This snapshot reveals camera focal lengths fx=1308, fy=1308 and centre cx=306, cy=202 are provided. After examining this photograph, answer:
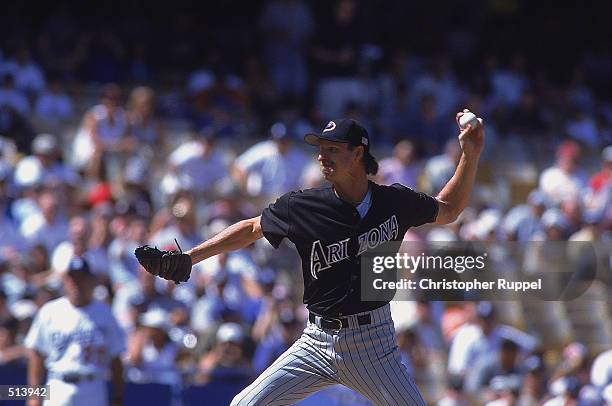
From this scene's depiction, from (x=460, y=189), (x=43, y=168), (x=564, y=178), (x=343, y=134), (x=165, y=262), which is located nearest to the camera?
(x=165, y=262)

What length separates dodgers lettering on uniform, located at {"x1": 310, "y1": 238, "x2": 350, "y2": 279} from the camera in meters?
6.15

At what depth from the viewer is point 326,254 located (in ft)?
20.2

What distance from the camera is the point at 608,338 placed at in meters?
11.5

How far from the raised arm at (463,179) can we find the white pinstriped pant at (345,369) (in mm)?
596

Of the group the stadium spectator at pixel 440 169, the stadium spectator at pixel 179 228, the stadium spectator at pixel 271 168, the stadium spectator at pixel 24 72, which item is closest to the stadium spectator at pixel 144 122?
the stadium spectator at pixel 271 168

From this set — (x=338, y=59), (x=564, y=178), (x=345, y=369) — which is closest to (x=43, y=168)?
(x=338, y=59)

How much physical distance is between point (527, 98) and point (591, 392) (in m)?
6.56

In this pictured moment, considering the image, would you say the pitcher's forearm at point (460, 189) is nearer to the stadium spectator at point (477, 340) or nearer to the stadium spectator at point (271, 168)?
the stadium spectator at point (477, 340)

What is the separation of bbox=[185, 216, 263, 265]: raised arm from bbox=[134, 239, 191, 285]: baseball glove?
0.13 m

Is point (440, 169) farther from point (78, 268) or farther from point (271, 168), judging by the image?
point (78, 268)

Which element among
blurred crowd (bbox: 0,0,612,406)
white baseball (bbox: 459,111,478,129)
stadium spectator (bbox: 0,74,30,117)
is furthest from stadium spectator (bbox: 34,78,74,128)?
white baseball (bbox: 459,111,478,129)

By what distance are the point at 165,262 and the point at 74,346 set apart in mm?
2156

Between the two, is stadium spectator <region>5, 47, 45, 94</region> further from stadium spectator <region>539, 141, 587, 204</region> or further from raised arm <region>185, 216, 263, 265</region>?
raised arm <region>185, 216, 263, 265</region>

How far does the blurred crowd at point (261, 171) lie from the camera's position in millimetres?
10172
